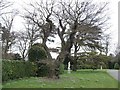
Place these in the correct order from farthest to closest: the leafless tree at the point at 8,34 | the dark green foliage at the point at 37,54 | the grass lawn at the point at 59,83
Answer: the leafless tree at the point at 8,34 < the dark green foliage at the point at 37,54 < the grass lawn at the point at 59,83

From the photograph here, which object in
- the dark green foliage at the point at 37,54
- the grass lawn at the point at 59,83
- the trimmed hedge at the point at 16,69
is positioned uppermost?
the dark green foliage at the point at 37,54

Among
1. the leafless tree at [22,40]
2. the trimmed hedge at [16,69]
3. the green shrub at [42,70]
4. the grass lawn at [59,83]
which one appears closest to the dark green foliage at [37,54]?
the green shrub at [42,70]

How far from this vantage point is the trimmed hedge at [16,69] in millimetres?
15534

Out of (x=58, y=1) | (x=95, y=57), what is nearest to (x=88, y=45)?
(x=95, y=57)

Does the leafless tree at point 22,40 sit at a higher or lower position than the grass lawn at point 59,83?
higher

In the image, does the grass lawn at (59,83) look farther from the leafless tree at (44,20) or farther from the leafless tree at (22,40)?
the leafless tree at (22,40)

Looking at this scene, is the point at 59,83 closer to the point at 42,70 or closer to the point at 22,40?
the point at 42,70

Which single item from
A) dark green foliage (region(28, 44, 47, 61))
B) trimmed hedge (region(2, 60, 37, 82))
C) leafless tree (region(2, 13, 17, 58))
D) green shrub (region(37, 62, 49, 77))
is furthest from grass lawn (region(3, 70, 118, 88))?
leafless tree (region(2, 13, 17, 58))

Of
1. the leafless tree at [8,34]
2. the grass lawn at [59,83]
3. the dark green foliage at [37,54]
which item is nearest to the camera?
the grass lawn at [59,83]

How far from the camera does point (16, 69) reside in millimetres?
17781

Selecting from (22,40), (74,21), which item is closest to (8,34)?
(22,40)

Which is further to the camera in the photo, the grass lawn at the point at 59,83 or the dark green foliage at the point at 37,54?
the dark green foliage at the point at 37,54

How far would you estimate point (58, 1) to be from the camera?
22703 mm

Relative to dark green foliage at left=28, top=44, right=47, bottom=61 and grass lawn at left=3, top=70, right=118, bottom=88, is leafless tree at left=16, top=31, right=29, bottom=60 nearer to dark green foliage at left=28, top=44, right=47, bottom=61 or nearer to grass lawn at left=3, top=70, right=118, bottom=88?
dark green foliage at left=28, top=44, right=47, bottom=61
